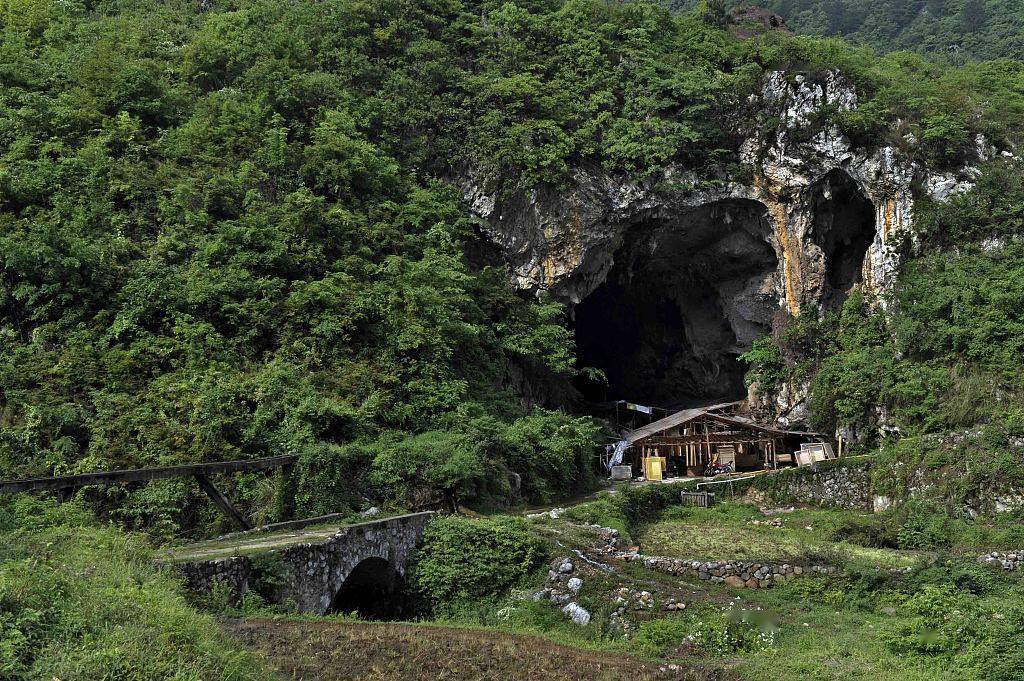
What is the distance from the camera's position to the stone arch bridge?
9461mm

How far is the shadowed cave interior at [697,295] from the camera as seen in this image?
26.9 m

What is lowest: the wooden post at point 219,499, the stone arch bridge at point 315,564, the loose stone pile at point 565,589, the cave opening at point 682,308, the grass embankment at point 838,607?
the grass embankment at point 838,607

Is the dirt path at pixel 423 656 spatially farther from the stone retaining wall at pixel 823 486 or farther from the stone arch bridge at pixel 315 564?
the stone retaining wall at pixel 823 486

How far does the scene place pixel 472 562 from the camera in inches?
510

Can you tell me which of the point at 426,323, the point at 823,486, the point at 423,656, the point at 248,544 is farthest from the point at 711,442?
the point at 423,656

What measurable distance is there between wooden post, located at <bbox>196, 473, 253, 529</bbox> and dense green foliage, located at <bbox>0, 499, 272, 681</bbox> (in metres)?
4.10

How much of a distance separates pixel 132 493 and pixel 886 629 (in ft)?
40.8

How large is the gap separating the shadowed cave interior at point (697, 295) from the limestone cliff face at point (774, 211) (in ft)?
0.26

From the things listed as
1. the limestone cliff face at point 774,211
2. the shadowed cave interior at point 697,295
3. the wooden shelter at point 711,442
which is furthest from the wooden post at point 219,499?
the shadowed cave interior at point 697,295

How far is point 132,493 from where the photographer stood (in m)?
14.0

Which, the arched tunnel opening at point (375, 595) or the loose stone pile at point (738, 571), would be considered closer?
the arched tunnel opening at point (375, 595)

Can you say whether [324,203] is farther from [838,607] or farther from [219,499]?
[838,607]

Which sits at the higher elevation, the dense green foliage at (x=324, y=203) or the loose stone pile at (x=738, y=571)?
the dense green foliage at (x=324, y=203)

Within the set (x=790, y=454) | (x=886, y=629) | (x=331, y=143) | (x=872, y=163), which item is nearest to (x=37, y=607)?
(x=886, y=629)
